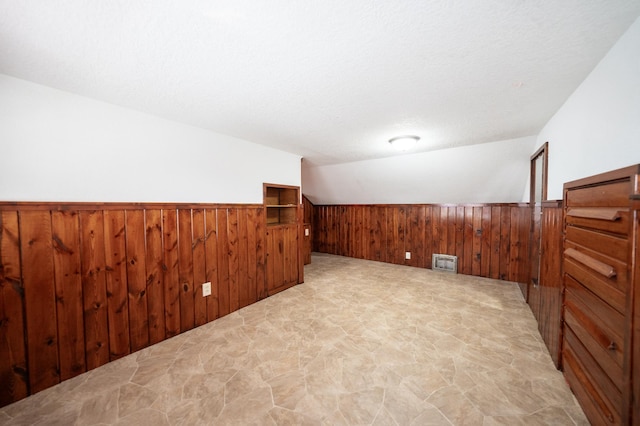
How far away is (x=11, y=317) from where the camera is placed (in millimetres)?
1573

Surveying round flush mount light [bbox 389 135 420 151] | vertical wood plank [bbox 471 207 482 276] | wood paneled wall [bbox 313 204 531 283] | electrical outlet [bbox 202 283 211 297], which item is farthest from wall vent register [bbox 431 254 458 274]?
electrical outlet [bbox 202 283 211 297]

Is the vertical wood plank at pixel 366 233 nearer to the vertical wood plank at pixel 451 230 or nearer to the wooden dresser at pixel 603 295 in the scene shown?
the vertical wood plank at pixel 451 230

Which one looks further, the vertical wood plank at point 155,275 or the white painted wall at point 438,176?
the white painted wall at point 438,176

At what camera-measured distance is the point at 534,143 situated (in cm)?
299

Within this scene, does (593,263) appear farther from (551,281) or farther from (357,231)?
(357,231)

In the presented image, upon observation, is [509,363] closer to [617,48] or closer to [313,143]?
[617,48]

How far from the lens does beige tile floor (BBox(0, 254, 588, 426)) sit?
4.80 ft

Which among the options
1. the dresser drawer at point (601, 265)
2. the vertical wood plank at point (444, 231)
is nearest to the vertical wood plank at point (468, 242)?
the vertical wood plank at point (444, 231)

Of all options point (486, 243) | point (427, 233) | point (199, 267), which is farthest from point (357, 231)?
point (199, 267)

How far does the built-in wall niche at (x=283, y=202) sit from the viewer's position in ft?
12.7

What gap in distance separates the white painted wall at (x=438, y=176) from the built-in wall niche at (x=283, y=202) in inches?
50.3

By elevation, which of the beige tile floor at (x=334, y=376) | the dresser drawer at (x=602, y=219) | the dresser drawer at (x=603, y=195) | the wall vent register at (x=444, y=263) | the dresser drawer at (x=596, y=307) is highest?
the dresser drawer at (x=603, y=195)

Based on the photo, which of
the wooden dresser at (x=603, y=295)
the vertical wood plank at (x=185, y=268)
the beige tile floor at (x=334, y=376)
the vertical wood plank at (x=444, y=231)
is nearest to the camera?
the wooden dresser at (x=603, y=295)

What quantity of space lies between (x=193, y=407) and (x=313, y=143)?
9.60 feet
